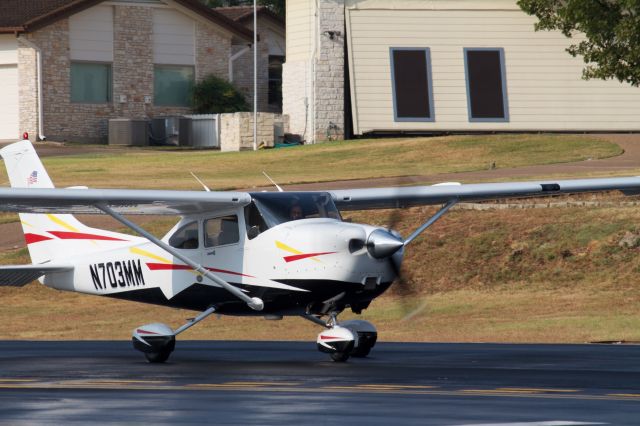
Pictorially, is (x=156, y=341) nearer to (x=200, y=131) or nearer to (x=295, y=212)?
(x=295, y=212)

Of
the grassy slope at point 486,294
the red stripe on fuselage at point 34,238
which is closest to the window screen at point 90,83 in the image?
the grassy slope at point 486,294

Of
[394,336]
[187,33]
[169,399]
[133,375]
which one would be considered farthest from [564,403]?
[187,33]

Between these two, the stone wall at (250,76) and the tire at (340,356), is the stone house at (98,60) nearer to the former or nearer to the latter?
the stone wall at (250,76)

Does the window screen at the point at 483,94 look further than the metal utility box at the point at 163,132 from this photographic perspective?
No

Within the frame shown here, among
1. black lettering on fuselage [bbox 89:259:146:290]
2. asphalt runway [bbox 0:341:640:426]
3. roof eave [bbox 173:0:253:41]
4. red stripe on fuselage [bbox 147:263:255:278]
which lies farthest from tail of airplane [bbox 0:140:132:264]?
roof eave [bbox 173:0:253:41]

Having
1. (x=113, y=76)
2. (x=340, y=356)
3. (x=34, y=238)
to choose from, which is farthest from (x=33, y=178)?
(x=113, y=76)

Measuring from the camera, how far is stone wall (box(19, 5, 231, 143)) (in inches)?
2356

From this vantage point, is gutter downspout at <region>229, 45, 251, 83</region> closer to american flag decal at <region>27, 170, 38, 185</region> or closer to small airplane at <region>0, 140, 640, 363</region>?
small airplane at <region>0, 140, 640, 363</region>

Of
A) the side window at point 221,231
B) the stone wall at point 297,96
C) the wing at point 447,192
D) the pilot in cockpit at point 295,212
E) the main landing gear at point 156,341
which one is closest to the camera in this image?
the pilot in cockpit at point 295,212

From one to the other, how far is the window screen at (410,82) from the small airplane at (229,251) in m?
29.0

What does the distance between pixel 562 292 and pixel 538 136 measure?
20.3 metres

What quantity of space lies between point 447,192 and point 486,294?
8.74 metres

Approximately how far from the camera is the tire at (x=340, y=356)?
19.2 m

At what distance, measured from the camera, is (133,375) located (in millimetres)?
18078
